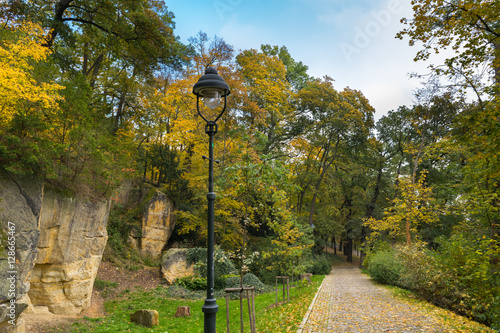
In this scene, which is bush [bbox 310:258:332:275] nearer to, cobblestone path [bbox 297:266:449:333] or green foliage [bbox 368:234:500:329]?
green foliage [bbox 368:234:500:329]

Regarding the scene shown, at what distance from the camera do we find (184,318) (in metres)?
9.88

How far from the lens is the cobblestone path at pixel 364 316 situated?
7.01 meters

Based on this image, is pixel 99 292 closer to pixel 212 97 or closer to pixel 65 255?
pixel 65 255

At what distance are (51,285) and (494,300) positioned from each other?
12.4m

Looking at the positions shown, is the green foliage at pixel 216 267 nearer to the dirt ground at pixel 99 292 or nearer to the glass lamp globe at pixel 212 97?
the dirt ground at pixel 99 292

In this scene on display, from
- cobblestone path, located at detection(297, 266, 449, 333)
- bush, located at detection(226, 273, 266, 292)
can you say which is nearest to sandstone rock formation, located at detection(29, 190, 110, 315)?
bush, located at detection(226, 273, 266, 292)

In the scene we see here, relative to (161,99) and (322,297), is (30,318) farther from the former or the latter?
(161,99)

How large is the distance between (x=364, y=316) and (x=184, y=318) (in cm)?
579

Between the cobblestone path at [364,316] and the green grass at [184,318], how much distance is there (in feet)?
1.51

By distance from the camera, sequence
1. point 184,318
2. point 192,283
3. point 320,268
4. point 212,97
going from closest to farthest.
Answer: point 212,97
point 184,318
point 192,283
point 320,268

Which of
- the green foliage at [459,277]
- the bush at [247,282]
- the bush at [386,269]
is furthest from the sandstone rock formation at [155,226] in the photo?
the green foliage at [459,277]

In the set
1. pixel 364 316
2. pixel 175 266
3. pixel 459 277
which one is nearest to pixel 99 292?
pixel 175 266

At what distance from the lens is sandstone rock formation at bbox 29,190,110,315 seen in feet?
28.7

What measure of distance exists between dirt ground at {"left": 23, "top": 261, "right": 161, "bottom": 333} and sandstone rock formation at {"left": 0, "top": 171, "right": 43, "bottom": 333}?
120cm
